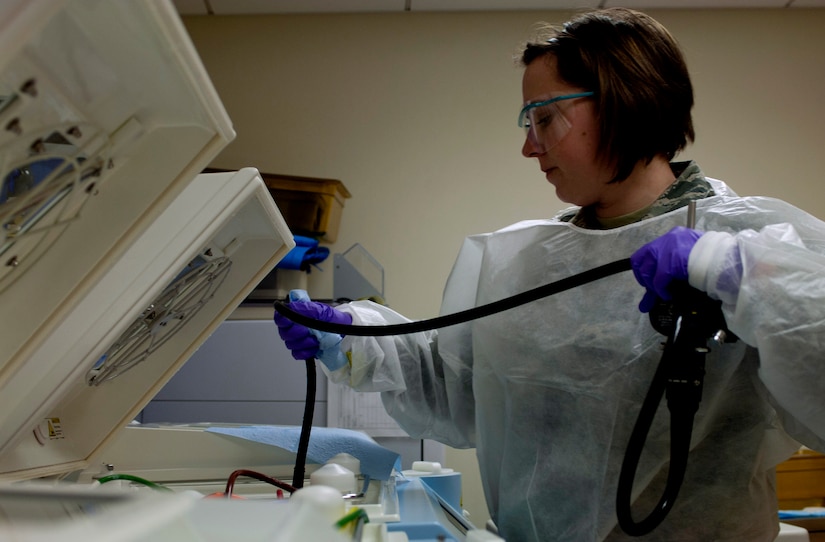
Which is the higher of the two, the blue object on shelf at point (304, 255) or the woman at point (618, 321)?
the blue object on shelf at point (304, 255)

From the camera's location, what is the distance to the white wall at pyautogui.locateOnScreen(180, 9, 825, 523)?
3.10 meters

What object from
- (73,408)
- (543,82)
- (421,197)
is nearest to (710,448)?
(543,82)

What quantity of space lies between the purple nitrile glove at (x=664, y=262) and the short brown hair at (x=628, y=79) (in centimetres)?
31

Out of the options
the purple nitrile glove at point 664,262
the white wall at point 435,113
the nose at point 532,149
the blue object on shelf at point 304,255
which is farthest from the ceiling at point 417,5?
the purple nitrile glove at point 664,262

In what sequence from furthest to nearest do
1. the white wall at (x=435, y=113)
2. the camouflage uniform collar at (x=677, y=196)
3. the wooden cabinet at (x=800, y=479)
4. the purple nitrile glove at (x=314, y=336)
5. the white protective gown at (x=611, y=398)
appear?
the white wall at (x=435, y=113), the wooden cabinet at (x=800, y=479), the purple nitrile glove at (x=314, y=336), the camouflage uniform collar at (x=677, y=196), the white protective gown at (x=611, y=398)

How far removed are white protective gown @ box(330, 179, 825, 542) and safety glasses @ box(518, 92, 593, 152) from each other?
148mm

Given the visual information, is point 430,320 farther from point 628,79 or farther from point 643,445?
point 628,79

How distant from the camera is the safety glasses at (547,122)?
1179mm

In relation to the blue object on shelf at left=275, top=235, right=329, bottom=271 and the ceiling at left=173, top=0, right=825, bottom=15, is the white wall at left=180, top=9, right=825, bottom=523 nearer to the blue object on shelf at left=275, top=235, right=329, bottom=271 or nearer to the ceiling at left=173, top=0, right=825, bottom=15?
the ceiling at left=173, top=0, right=825, bottom=15

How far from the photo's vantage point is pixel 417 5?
3150mm

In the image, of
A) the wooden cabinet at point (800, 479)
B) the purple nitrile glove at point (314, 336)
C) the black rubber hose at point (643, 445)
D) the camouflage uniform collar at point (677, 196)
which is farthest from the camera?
the wooden cabinet at point (800, 479)

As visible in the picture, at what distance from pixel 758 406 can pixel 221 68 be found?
282 cm

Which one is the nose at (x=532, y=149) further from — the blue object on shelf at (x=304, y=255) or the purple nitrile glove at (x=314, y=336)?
the blue object on shelf at (x=304, y=255)

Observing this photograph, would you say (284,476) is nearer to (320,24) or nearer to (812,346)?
(812,346)
